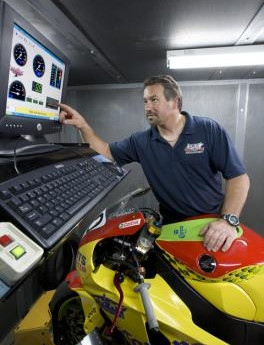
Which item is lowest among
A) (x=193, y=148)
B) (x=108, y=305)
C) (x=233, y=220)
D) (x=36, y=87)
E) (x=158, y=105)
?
(x=108, y=305)

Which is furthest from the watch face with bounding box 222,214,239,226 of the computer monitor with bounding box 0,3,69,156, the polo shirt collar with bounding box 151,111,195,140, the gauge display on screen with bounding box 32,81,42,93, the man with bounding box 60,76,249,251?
the gauge display on screen with bounding box 32,81,42,93

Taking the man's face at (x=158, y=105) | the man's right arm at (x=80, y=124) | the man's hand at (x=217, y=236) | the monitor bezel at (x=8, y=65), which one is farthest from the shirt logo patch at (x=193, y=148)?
the monitor bezel at (x=8, y=65)

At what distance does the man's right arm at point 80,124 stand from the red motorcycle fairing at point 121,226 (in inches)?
20.8

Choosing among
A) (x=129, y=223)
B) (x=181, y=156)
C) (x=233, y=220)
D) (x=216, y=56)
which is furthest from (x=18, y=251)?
(x=216, y=56)

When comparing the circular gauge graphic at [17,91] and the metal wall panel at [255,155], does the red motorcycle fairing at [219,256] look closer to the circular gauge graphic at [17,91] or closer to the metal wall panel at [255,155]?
the circular gauge graphic at [17,91]

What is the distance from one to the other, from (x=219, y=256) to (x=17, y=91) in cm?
92

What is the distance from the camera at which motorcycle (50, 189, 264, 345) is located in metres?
1.05

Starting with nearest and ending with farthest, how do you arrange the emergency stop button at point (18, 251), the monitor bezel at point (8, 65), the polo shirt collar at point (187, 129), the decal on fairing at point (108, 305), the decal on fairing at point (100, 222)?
the emergency stop button at point (18, 251), the monitor bezel at point (8, 65), the decal on fairing at point (108, 305), the decal on fairing at point (100, 222), the polo shirt collar at point (187, 129)

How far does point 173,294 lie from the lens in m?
1.12

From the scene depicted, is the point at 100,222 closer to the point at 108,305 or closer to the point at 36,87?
the point at 108,305

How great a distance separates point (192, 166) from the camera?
162 cm

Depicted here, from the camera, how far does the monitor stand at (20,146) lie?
2.88 feet

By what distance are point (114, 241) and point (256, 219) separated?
6.54ft

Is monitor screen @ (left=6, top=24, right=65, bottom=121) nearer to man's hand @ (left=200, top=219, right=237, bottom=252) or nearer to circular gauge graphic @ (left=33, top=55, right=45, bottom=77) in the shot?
circular gauge graphic @ (left=33, top=55, right=45, bottom=77)
